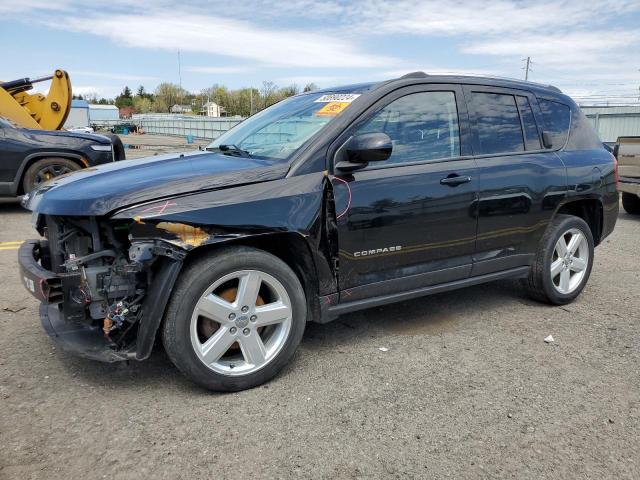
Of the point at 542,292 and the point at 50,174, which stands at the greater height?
the point at 50,174

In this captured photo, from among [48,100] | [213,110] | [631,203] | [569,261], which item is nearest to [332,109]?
[569,261]

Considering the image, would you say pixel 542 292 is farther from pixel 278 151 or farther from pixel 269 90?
pixel 269 90

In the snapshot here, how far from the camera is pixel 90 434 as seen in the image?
2.65 m

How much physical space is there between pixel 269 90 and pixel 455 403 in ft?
222

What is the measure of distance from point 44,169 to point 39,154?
0.25 metres

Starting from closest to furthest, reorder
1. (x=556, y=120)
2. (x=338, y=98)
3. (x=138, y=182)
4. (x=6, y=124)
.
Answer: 1. (x=138, y=182)
2. (x=338, y=98)
3. (x=556, y=120)
4. (x=6, y=124)

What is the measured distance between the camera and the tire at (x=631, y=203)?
9.77m

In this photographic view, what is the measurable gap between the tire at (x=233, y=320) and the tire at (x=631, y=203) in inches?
345

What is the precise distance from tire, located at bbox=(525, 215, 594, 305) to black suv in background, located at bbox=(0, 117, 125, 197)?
7203mm

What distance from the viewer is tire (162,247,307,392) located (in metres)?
2.86

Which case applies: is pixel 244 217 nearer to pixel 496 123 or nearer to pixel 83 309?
pixel 83 309

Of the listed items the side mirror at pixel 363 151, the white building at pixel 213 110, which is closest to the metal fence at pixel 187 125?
the white building at pixel 213 110

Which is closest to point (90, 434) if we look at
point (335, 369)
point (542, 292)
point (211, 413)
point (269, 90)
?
point (211, 413)

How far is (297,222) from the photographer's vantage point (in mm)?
3115
